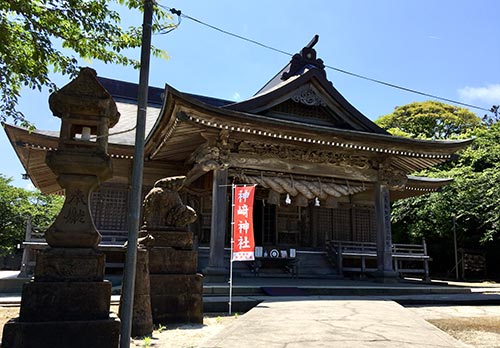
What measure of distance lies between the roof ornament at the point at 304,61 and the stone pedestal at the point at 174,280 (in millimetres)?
9818

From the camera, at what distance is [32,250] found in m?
10.9

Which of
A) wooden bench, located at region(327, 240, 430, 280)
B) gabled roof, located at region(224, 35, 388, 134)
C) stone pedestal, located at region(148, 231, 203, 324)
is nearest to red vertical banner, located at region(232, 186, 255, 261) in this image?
stone pedestal, located at region(148, 231, 203, 324)

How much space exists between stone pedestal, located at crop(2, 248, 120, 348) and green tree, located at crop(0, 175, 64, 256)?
2214 centimetres

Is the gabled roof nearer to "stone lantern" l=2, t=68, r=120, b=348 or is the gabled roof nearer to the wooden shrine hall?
the wooden shrine hall

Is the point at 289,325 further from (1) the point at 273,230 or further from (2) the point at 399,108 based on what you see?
(2) the point at 399,108

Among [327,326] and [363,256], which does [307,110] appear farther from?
[327,326]

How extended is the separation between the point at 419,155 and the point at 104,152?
1086 centimetres

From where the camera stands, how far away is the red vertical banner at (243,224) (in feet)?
24.6

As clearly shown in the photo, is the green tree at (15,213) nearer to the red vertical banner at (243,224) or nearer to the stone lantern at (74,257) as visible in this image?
the red vertical banner at (243,224)

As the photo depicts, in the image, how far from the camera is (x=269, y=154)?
11.5 meters

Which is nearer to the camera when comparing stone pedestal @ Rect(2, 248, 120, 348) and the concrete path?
stone pedestal @ Rect(2, 248, 120, 348)

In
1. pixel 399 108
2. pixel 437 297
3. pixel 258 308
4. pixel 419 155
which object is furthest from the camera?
pixel 399 108

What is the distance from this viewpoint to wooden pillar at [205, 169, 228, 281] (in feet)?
31.4

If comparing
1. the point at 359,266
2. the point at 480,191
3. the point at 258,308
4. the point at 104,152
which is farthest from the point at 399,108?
the point at 104,152
